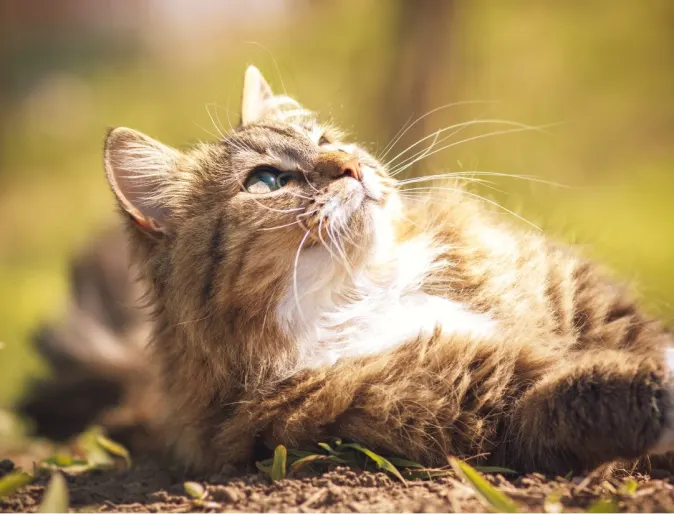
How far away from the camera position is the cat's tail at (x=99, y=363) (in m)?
3.28

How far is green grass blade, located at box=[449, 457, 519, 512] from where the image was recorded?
5.15 ft

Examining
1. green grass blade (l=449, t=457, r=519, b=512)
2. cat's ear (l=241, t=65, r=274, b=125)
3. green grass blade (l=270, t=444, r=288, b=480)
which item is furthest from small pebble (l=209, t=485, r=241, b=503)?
cat's ear (l=241, t=65, r=274, b=125)

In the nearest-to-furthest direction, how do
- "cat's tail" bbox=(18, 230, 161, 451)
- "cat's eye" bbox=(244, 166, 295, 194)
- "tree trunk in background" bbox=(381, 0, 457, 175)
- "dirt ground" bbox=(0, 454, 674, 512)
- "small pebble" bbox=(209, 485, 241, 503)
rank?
"dirt ground" bbox=(0, 454, 674, 512) < "small pebble" bbox=(209, 485, 241, 503) < "cat's eye" bbox=(244, 166, 295, 194) < "cat's tail" bbox=(18, 230, 161, 451) < "tree trunk in background" bbox=(381, 0, 457, 175)

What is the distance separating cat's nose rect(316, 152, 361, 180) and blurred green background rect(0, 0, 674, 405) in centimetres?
245

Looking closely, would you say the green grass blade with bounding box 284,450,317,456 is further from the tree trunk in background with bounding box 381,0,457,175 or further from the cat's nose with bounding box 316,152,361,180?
the tree trunk in background with bounding box 381,0,457,175

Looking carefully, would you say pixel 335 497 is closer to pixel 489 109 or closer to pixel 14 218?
pixel 489 109

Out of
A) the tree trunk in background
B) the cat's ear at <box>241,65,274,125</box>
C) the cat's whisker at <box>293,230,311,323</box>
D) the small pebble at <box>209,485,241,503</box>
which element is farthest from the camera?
the tree trunk in background

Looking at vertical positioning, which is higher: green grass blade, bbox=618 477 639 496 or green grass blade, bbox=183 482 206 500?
green grass blade, bbox=618 477 639 496

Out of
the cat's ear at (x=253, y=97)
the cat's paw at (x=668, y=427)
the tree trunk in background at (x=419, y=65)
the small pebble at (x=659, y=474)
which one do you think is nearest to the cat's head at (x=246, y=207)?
the cat's ear at (x=253, y=97)

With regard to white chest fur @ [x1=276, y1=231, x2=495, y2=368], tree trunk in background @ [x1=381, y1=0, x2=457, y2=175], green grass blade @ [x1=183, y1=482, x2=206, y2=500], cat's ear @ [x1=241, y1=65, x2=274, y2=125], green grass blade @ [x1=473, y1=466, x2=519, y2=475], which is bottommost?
green grass blade @ [x1=183, y1=482, x2=206, y2=500]

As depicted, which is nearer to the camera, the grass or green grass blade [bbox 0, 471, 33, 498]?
the grass

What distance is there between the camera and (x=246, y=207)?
2.15 m

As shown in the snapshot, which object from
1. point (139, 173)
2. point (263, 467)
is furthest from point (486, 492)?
point (139, 173)

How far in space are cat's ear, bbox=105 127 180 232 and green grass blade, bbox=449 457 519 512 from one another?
127 centimetres
